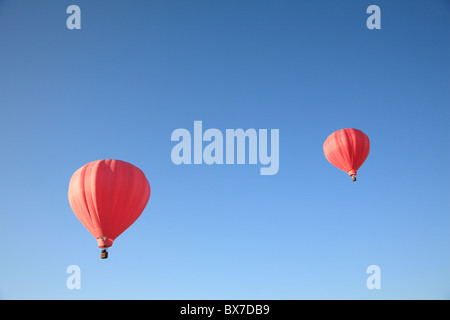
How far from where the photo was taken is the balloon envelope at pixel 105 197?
15.9m

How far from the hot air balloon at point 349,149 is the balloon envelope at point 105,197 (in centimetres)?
1278

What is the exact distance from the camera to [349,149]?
23.1m

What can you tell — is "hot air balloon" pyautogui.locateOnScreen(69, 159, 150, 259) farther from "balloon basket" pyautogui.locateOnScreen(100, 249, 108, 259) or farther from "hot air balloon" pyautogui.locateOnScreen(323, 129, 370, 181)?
"hot air balloon" pyautogui.locateOnScreen(323, 129, 370, 181)

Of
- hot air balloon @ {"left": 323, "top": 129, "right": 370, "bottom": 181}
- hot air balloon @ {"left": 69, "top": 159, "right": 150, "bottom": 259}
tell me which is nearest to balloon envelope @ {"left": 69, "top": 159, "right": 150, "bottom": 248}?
hot air balloon @ {"left": 69, "top": 159, "right": 150, "bottom": 259}

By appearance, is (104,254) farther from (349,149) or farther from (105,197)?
(349,149)

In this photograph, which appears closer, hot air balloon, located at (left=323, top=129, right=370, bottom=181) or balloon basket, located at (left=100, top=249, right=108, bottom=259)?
balloon basket, located at (left=100, top=249, right=108, bottom=259)

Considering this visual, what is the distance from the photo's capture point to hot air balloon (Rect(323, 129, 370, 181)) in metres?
23.1
